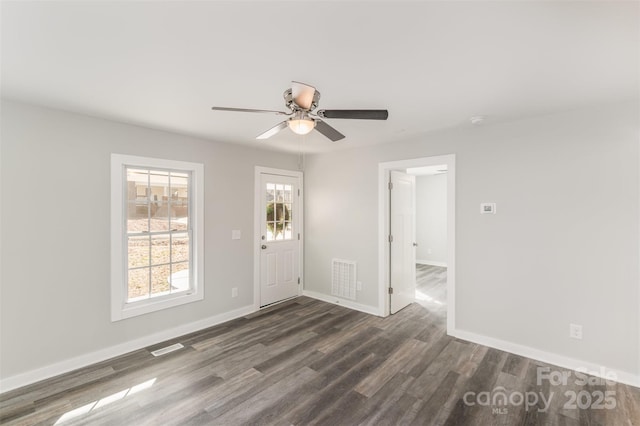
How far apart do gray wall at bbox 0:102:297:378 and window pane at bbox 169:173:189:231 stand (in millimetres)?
286

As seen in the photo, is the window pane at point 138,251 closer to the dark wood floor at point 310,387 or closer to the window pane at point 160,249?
the window pane at point 160,249

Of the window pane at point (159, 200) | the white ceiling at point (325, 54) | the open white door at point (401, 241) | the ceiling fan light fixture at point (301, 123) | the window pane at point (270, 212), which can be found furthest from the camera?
the window pane at point (270, 212)

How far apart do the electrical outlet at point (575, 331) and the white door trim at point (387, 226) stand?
108cm

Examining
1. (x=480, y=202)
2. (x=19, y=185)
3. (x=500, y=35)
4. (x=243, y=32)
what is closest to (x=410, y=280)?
(x=480, y=202)

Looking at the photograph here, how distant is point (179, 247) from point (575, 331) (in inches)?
175

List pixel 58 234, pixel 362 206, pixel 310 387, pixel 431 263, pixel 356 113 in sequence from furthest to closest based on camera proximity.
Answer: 1. pixel 431 263
2. pixel 362 206
3. pixel 58 234
4. pixel 310 387
5. pixel 356 113

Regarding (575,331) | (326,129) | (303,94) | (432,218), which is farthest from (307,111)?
(432,218)

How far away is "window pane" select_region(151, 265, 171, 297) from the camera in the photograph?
346 centimetres

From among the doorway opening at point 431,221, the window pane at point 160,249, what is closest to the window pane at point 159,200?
the window pane at point 160,249

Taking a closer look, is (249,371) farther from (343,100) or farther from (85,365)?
(343,100)

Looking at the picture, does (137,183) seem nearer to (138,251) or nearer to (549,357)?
(138,251)

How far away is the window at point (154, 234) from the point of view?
122 inches

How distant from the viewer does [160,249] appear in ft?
11.5

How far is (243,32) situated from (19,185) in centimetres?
256
